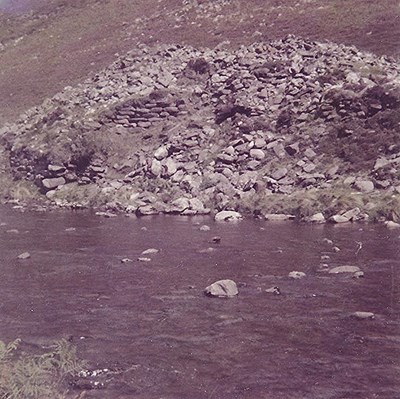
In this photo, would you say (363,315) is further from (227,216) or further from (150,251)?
(227,216)

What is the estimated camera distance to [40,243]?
14477 millimetres

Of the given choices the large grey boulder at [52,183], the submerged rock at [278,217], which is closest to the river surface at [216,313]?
the submerged rock at [278,217]

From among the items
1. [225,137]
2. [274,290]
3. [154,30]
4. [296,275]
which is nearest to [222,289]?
[274,290]

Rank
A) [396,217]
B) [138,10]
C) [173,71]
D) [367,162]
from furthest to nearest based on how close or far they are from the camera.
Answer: [138,10], [173,71], [367,162], [396,217]

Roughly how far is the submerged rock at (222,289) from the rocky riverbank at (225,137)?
27.0 ft

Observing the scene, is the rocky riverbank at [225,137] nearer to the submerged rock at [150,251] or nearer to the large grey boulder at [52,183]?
the large grey boulder at [52,183]

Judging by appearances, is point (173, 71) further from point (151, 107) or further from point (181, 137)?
point (181, 137)

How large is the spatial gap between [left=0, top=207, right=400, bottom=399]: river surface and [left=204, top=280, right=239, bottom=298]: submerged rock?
20cm

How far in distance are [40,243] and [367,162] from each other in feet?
36.9

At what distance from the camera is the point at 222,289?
9.15 metres

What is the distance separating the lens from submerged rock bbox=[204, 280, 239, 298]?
29.7ft

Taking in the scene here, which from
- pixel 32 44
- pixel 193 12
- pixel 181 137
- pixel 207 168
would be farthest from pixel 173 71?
pixel 32 44

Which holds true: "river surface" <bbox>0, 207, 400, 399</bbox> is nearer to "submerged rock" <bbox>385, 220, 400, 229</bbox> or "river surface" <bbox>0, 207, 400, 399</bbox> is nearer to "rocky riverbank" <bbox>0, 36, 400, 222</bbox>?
"submerged rock" <bbox>385, 220, 400, 229</bbox>

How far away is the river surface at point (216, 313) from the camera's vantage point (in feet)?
19.1
